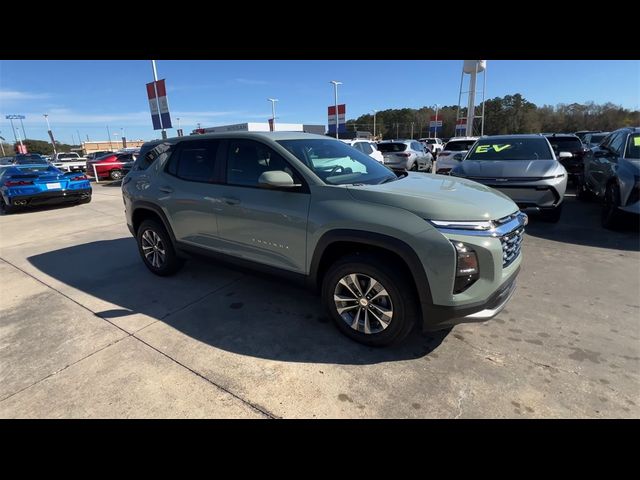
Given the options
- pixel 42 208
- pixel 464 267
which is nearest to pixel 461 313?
pixel 464 267

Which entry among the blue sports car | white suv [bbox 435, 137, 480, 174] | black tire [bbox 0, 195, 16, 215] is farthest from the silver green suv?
black tire [bbox 0, 195, 16, 215]

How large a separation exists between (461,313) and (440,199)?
82 cm

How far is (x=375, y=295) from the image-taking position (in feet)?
8.74

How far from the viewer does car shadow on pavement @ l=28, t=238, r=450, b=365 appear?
283cm

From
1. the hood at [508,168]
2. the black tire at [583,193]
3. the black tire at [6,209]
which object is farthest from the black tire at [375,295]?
the black tire at [6,209]

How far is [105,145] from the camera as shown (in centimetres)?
6738

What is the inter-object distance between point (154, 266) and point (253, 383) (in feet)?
9.06

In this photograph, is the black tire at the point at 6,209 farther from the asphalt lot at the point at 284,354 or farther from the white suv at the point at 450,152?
the white suv at the point at 450,152

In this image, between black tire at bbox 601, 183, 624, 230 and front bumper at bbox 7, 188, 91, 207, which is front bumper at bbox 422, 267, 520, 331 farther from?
front bumper at bbox 7, 188, 91, 207

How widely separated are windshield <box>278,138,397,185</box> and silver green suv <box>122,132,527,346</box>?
15 millimetres

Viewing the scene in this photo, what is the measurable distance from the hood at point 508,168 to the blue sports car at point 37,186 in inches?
413

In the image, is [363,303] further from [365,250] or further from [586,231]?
[586,231]

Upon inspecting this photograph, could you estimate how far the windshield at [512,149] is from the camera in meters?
6.61
